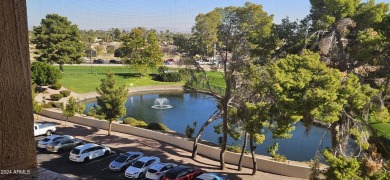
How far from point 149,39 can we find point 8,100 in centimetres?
5556

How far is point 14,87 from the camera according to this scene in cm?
170

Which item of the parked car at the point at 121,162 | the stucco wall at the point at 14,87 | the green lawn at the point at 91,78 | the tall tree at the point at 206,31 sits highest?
the tall tree at the point at 206,31

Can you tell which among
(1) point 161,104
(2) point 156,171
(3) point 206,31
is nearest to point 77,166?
(2) point 156,171

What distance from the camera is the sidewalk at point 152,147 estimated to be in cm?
1792

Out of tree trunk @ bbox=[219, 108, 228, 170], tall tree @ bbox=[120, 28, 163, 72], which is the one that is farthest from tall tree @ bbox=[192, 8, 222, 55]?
tall tree @ bbox=[120, 28, 163, 72]

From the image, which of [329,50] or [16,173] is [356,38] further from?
[16,173]

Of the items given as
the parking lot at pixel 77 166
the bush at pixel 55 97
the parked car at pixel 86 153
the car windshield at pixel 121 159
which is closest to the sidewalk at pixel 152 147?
the parked car at pixel 86 153

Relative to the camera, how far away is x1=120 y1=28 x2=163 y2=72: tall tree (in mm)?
54938

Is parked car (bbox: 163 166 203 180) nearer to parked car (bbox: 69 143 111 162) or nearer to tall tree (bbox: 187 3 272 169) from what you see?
tall tree (bbox: 187 3 272 169)

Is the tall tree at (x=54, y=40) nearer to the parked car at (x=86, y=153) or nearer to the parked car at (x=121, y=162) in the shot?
the parked car at (x=86, y=153)

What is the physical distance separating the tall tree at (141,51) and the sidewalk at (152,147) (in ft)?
95.2

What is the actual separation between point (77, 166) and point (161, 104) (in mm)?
24475

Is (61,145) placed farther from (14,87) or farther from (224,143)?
(14,87)

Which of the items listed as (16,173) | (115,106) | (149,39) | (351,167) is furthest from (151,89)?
(16,173)
